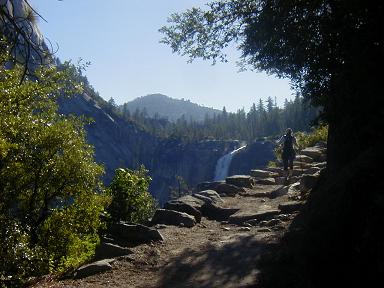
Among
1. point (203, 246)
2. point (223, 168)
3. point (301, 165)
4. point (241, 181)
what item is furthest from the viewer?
point (223, 168)

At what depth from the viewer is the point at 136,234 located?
10828 mm

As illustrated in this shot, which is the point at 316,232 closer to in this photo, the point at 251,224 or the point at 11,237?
the point at 11,237

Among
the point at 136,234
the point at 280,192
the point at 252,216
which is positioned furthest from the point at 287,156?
the point at 136,234

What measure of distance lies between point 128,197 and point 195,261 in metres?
6.31

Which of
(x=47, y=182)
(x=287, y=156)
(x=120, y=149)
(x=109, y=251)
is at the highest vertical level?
(x=120, y=149)

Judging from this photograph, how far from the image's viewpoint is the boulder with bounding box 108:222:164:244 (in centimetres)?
1074

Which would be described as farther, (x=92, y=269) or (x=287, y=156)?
(x=287, y=156)

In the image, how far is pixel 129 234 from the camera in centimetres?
1088

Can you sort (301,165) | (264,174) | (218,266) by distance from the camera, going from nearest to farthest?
1. (218,266)
2. (301,165)
3. (264,174)

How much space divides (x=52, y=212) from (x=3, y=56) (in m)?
4.41

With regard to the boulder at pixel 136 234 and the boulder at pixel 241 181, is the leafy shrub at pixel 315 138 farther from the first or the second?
the boulder at pixel 136 234

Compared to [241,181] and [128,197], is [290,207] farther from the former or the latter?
[241,181]

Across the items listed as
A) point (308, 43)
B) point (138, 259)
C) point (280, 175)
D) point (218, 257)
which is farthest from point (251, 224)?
point (280, 175)

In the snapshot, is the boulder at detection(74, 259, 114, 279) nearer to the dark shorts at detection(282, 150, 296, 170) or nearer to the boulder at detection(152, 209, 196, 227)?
the boulder at detection(152, 209, 196, 227)
